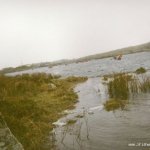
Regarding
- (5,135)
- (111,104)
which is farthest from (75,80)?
(5,135)

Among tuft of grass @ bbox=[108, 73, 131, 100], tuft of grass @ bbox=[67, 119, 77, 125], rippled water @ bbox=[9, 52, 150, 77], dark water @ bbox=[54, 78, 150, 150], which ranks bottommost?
rippled water @ bbox=[9, 52, 150, 77]

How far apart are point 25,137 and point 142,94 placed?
9.96 meters

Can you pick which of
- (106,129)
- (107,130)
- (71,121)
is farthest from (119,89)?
(107,130)

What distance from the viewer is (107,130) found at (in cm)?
1116

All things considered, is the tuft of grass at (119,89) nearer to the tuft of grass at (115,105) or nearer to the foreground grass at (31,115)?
the tuft of grass at (115,105)

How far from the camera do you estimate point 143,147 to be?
875 centimetres

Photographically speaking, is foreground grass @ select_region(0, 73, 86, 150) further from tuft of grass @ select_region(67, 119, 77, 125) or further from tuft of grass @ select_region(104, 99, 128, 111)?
tuft of grass @ select_region(104, 99, 128, 111)

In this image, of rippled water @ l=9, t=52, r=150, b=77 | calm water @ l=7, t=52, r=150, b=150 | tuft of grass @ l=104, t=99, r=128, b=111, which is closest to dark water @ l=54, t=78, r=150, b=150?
calm water @ l=7, t=52, r=150, b=150

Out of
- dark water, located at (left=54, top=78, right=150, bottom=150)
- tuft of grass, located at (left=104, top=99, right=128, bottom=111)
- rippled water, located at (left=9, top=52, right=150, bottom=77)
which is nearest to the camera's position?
dark water, located at (left=54, top=78, right=150, bottom=150)

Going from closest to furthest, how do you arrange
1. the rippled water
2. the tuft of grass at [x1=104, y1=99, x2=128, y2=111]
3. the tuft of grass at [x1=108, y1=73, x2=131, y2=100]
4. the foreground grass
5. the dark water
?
the dark water < the foreground grass < the tuft of grass at [x1=104, y1=99, x2=128, y2=111] < the tuft of grass at [x1=108, y1=73, x2=131, y2=100] < the rippled water

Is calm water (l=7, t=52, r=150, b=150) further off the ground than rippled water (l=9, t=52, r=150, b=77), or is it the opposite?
calm water (l=7, t=52, r=150, b=150)

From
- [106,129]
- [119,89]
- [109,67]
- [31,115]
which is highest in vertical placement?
[31,115]

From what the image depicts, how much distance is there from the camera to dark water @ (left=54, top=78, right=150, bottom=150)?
375 inches

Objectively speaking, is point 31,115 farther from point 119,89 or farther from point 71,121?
point 119,89
